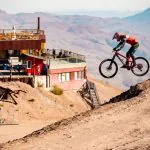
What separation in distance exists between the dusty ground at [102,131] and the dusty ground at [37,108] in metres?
21.2

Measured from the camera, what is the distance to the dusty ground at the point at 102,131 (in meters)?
20.1

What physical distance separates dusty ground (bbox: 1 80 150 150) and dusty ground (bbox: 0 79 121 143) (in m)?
21.2

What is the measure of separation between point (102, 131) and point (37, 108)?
33.8 metres

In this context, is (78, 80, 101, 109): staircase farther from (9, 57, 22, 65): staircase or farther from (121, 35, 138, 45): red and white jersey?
(121, 35, 138, 45): red and white jersey

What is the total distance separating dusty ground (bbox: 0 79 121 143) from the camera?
161ft

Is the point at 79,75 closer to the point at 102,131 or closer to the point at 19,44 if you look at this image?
the point at 19,44

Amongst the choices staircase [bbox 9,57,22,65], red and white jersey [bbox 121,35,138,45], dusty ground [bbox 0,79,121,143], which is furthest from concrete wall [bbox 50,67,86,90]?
red and white jersey [bbox 121,35,138,45]

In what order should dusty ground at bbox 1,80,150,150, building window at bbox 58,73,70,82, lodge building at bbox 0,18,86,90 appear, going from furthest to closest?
building window at bbox 58,73,70,82
lodge building at bbox 0,18,86,90
dusty ground at bbox 1,80,150,150

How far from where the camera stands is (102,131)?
21.5 metres

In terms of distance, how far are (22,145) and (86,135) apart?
2.96 m

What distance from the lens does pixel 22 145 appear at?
21641 mm

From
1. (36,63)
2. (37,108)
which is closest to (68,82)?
(36,63)

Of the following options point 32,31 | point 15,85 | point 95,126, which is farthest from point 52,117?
point 95,126

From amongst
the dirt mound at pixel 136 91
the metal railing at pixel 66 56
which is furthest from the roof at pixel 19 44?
the dirt mound at pixel 136 91
